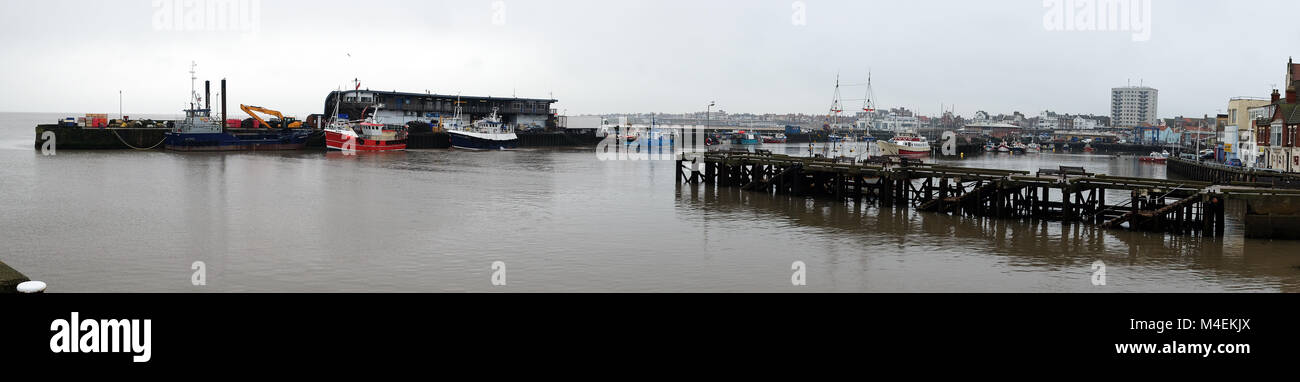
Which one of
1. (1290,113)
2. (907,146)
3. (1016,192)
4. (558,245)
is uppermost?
(1290,113)

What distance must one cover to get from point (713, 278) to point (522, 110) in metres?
115

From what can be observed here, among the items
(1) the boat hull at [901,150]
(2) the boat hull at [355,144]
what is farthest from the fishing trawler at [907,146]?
(2) the boat hull at [355,144]

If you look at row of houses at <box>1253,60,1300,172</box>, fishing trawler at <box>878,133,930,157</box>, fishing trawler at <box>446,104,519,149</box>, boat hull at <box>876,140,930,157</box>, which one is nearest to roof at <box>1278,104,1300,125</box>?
row of houses at <box>1253,60,1300,172</box>

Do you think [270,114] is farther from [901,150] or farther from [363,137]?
[901,150]

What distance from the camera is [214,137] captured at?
263 ft

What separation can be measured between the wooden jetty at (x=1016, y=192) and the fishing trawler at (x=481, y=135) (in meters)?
58.0

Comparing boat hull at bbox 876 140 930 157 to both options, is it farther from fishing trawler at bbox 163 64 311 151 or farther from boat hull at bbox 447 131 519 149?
fishing trawler at bbox 163 64 311 151

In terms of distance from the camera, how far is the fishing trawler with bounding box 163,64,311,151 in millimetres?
79188

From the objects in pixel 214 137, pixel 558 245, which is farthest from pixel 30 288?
pixel 214 137

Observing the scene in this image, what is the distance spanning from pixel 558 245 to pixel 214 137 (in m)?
64.7

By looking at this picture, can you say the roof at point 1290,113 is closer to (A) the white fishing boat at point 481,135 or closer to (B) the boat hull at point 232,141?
(A) the white fishing boat at point 481,135

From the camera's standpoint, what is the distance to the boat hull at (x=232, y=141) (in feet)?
259
